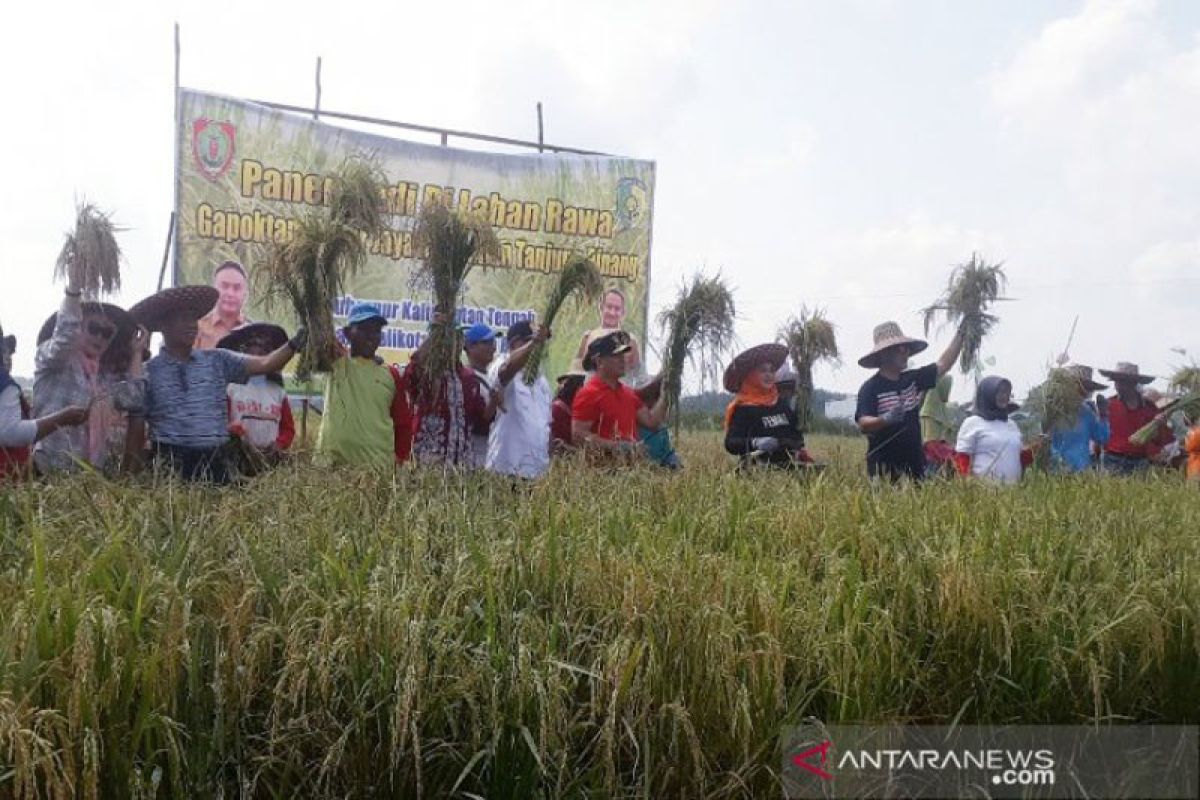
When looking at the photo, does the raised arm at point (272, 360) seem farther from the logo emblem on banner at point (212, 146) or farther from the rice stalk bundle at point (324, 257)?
the logo emblem on banner at point (212, 146)

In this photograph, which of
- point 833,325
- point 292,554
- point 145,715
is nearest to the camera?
point 145,715

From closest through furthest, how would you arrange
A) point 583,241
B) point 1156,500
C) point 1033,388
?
1. point 1156,500
2. point 1033,388
3. point 583,241

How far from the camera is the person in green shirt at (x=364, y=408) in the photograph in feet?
16.9

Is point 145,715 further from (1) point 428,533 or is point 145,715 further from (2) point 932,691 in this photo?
(2) point 932,691

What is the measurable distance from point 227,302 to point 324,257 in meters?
3.43

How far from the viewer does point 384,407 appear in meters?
5.31

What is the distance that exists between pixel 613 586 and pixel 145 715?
1173 millimetres

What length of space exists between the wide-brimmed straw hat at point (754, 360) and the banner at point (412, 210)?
189 centimetres

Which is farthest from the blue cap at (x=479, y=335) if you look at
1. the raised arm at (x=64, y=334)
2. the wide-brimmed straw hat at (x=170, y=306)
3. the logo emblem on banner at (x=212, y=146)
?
the logo emblem on banner at (x=212, y=146)

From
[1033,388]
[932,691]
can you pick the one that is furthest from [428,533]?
[1033,388]

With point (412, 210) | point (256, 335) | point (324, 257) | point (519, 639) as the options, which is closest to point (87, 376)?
point (256, 335)

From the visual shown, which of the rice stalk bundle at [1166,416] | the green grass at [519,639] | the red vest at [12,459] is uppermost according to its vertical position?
the rice stalk bundle at [1166,416]

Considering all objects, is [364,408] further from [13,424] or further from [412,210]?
[412,210]

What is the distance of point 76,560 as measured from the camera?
276 cm
